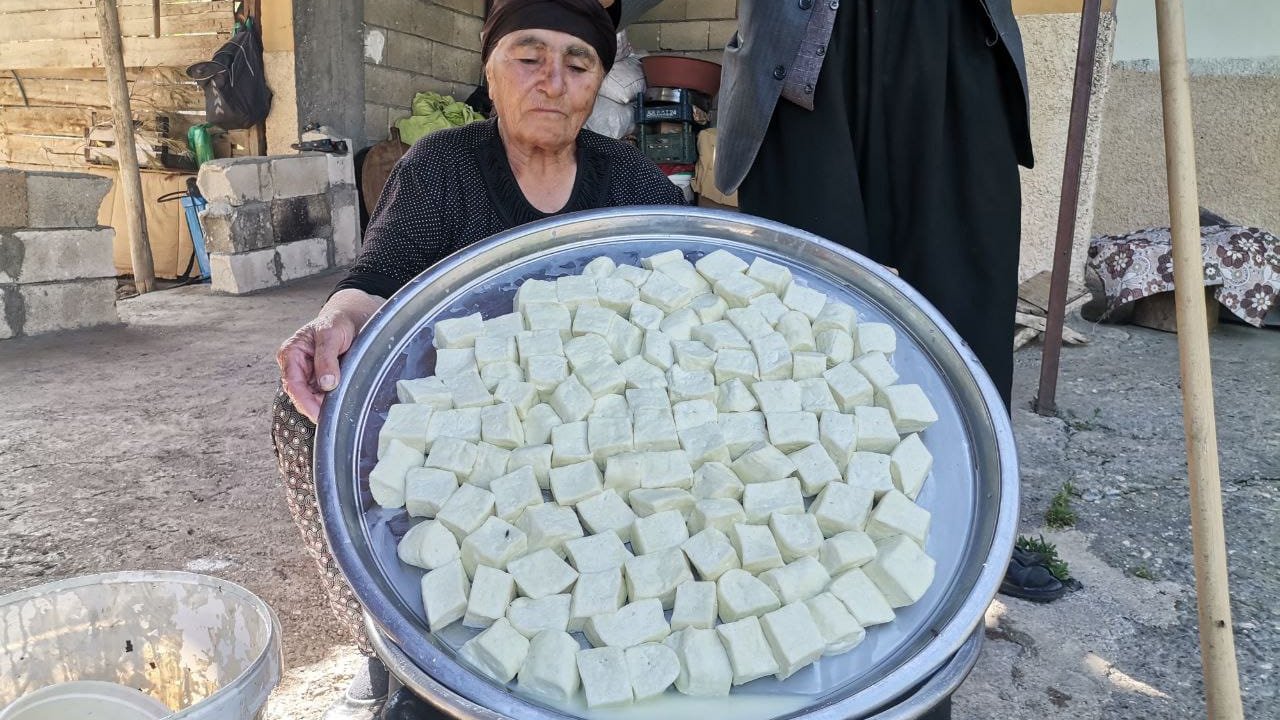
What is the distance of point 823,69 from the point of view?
188 centimetres

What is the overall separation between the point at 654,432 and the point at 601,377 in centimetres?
14

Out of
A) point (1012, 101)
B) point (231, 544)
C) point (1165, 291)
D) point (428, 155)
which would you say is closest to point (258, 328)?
point (231, 544)

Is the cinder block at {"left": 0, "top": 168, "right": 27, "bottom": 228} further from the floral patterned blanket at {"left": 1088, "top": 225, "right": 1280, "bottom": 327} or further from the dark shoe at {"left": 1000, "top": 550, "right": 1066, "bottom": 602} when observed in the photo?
the floral patterned blanket at {"left": 1088, "top": 225, "right": 1280, "bottom": 327}

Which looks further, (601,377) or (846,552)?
(601,377)

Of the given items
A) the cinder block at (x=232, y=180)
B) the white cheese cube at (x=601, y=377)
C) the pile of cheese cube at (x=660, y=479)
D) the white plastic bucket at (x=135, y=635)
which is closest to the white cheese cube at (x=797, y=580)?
the pile of cheese cube at (x=660, y=479)

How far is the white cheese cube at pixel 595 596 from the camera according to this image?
0.94 m

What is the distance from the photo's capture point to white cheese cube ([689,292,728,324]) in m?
1.32

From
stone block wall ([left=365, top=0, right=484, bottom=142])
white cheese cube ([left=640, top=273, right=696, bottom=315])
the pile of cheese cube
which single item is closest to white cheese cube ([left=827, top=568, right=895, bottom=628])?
the pile of cheese cube

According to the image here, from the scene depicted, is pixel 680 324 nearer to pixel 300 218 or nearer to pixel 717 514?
pixel 717 514

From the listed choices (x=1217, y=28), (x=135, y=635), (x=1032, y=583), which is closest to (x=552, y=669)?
(x=135, y=635)

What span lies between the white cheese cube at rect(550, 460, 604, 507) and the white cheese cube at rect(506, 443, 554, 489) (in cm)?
2

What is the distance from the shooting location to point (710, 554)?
99cm

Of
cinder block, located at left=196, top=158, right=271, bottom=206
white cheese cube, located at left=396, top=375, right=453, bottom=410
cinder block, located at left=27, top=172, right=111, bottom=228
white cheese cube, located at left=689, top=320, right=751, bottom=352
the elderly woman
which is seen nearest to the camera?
white cheese cube, located at left=396, top=375, right=453, bottom=410

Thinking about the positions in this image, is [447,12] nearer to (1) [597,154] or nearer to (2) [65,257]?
(2) [65,257]
